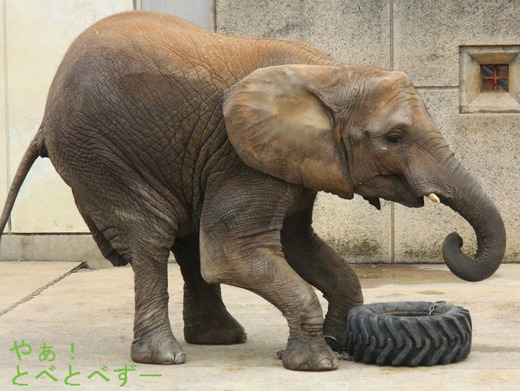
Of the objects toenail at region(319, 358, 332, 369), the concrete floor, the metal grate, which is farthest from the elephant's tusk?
the metal grate

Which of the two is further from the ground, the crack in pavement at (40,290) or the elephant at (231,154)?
the elephant at (231,154)

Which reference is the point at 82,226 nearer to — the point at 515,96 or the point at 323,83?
the point at 515,96

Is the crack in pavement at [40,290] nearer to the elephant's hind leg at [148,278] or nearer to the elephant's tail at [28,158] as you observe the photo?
the elephant's tail at [28,158]

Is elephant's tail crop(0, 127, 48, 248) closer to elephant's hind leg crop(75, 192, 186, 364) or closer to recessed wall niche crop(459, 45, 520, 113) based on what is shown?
elephant's hind leg crop(75, 192, 186, 364)

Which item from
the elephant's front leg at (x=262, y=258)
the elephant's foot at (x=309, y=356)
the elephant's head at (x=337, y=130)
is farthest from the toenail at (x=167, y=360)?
the elephant's head at (x=337, y=130)

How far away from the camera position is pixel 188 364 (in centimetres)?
626

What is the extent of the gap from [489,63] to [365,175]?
5.26 m

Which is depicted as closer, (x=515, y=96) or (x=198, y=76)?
(x=198, y=76)

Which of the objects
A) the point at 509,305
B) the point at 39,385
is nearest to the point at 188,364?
the point at 39,385

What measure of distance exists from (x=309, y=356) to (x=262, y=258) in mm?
586

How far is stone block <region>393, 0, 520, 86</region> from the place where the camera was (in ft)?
35.5

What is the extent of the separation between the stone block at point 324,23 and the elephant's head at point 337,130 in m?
4.80

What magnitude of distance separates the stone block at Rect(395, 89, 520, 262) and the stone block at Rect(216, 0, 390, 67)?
2.32ft

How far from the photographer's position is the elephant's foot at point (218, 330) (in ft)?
22.9
